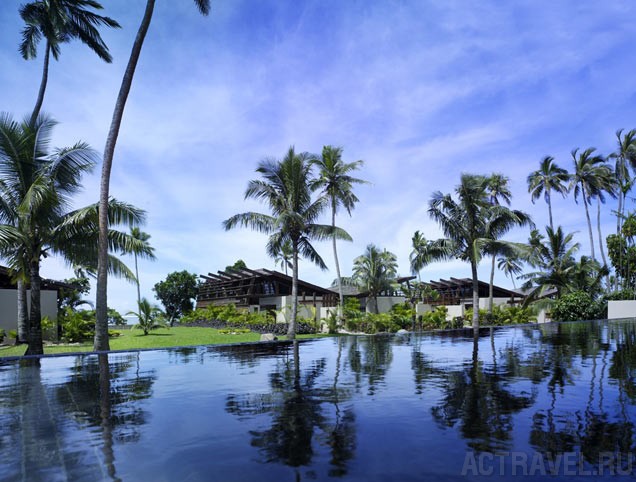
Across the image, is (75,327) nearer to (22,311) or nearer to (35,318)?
(22,311)

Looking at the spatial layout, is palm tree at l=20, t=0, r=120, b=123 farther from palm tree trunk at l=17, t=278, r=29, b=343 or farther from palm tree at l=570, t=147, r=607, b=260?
palm tree at l=570, t=147, r=607, b=260

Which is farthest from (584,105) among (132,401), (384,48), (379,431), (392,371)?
(132,401)

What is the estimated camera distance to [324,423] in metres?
4.51

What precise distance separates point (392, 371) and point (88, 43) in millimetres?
15348

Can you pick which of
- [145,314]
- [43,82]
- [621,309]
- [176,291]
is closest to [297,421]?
[43,82]

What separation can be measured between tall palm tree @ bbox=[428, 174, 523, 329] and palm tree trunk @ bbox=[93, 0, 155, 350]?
617 inches

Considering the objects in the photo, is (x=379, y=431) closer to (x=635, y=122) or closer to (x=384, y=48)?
(x=384, y=48)

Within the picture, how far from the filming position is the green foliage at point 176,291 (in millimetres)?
56719

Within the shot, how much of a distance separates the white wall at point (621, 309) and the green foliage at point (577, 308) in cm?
92

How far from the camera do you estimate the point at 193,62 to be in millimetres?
15805

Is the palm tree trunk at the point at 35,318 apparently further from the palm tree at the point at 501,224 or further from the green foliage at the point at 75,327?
the palm tree at the point at 501,224

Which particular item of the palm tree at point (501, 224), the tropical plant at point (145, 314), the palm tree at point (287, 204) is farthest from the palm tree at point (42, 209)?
the palm tree at point (501, 224)

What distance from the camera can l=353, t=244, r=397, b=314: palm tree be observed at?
117 feet

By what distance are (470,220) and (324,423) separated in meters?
20.6
